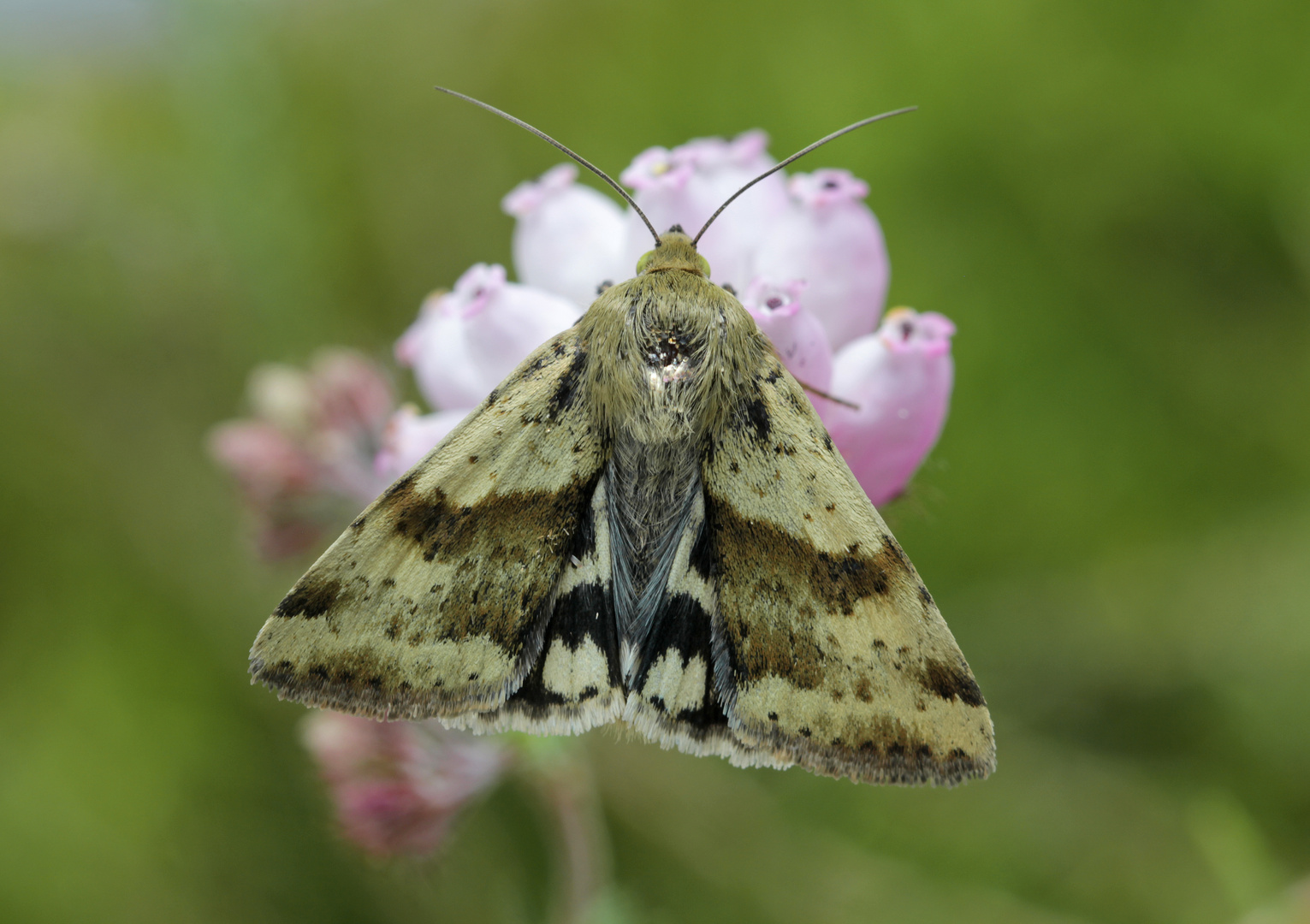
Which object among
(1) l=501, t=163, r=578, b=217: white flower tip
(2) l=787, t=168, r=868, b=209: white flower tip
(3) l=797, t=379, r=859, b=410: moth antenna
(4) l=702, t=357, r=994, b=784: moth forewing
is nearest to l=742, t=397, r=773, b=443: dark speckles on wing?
(4) l=702, t=357, r=994, b=784: moth forewing

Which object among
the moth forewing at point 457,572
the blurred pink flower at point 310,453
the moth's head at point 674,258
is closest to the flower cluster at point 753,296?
the moth's head at point 674,258

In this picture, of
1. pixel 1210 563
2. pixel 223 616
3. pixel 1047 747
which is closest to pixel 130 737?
pixel 223 616

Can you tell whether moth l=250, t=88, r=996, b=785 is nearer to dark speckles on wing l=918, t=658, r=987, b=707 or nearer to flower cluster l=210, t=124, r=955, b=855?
dark speckles on wing l=918, t=658, r=987, b=707

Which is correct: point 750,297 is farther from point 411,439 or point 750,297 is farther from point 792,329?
point 411,439

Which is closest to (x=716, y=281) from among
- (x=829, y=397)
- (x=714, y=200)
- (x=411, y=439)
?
(x=714, y=200)

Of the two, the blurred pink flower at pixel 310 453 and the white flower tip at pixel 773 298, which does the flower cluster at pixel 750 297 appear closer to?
the white flower tip at pixel 773 298

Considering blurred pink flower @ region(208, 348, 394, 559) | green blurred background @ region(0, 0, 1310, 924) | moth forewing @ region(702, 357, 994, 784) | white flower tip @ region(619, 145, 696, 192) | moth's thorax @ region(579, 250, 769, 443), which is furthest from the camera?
green blurred background @ region(0, 0, 1310, 924)

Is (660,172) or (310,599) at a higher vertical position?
(660,172)
